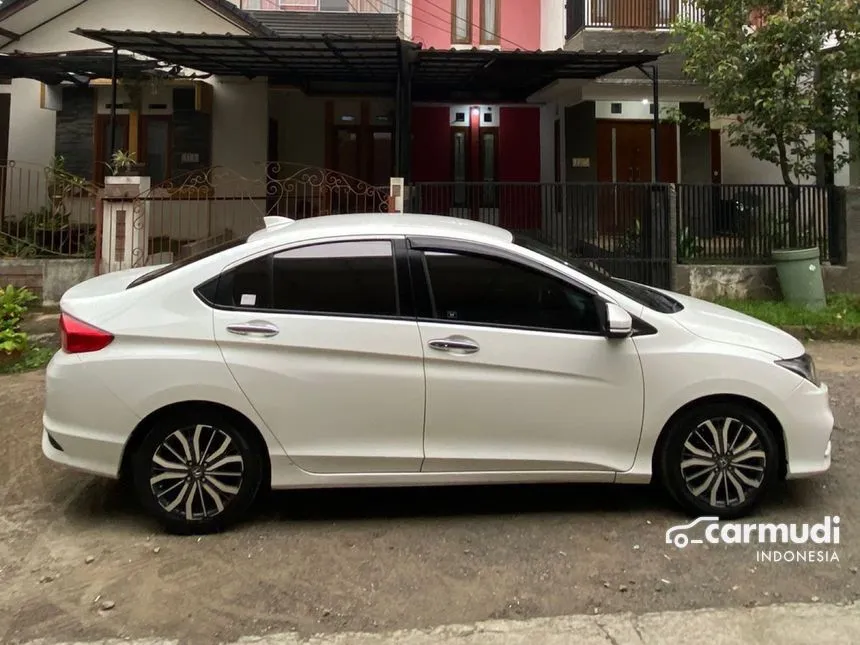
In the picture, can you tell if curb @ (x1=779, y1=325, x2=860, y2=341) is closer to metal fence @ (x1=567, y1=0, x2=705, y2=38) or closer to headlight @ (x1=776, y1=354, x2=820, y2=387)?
headlight @ (x1=776, y1=354, x2=820, y2=387)

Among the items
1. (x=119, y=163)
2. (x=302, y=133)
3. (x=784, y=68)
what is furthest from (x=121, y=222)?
(x=784, y=68)

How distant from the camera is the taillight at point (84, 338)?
12.4ft

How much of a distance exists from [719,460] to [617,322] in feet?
3.24

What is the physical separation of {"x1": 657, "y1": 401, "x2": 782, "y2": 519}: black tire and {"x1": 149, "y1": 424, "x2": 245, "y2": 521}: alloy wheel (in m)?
2.32

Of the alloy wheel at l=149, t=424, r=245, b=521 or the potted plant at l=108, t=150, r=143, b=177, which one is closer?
the alloy wheel at l=149, t=424, r=245, b=521

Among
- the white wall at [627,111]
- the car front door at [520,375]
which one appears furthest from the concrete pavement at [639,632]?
the white wall at [627,111]

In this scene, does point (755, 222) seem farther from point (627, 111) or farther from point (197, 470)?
point (197, 470)

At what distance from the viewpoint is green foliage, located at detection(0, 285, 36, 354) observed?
293 inches

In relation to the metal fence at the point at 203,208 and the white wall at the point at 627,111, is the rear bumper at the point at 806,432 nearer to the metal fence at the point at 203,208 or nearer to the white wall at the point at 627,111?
the metal fence at the point at 203,208

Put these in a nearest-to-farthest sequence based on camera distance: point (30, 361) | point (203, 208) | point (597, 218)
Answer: point (30, 361), point (597, 218), point (203, 208)

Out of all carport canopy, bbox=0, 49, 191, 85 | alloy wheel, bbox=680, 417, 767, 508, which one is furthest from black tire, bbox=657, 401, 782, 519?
carport canopy, bbox=0, 49, 191, 85

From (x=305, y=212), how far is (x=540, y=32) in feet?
24.5

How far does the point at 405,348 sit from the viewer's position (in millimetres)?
3779

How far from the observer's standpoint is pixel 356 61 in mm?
11266
